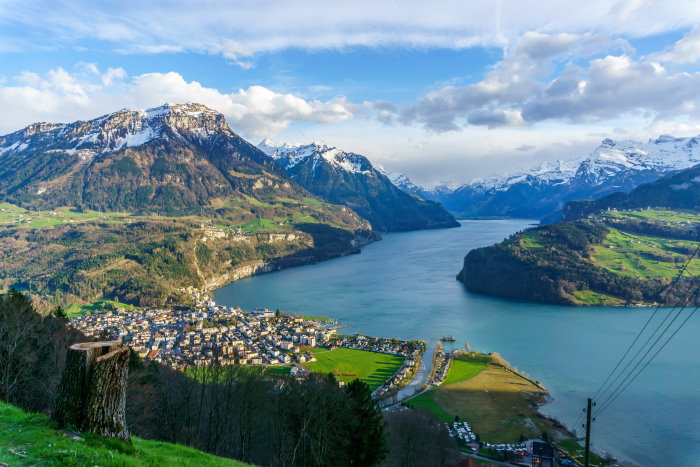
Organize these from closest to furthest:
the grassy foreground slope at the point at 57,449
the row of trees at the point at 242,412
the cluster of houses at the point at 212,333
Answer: the grassy foreground slope at the point at 57,449 < the row of trees at the point at 242,412 < the cluster of houses at the point at 212,333

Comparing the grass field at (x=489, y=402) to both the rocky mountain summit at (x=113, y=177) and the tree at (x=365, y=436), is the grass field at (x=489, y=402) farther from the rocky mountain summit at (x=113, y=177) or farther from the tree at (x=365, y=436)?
the rocky mountain summit at (x=113, y=177)

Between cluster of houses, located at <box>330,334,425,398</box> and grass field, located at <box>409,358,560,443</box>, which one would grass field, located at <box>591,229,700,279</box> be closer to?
cluster of houses, located at <box>330,334,425,398</box>

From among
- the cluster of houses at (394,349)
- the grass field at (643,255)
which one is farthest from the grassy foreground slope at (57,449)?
the grass field at (643,255)

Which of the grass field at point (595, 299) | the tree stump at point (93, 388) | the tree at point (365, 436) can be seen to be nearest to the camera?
the tree stump at point (93, 388)

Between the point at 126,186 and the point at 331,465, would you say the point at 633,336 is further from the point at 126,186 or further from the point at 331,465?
the point at 126,186

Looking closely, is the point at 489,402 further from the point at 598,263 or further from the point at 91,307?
the point at 91,307

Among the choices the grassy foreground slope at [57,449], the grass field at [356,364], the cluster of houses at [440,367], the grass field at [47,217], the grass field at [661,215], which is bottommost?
the grass field at [356,364]

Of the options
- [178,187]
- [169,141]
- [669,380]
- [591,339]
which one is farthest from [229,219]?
[669,380]
